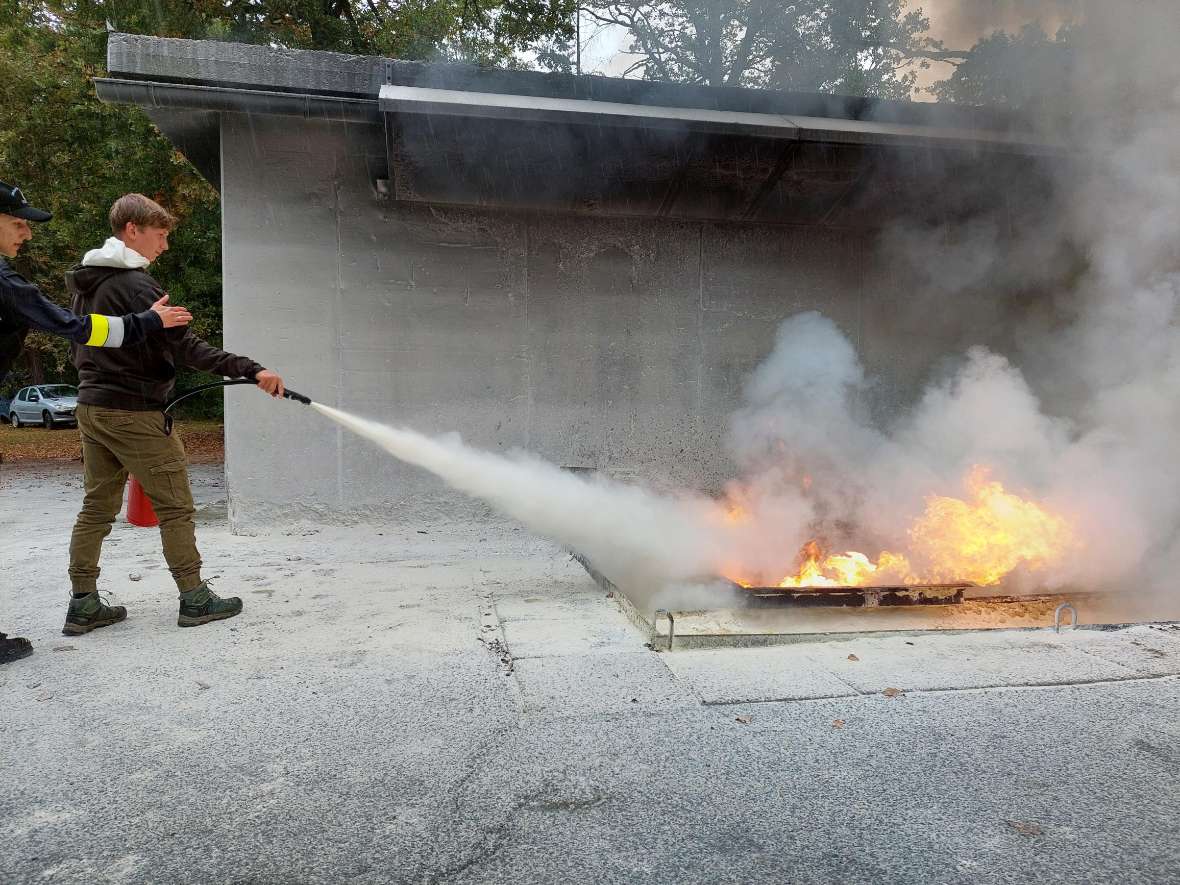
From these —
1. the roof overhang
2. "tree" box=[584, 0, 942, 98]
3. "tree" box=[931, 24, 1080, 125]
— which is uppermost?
"tree" box=[584, 0, 942, 98]

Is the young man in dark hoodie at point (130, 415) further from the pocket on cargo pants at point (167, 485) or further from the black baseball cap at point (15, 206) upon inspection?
the black baseball cap at point (15, 206)

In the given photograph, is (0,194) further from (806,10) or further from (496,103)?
(806,10)

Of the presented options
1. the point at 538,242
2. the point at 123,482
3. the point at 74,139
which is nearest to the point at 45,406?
the point at 74,139

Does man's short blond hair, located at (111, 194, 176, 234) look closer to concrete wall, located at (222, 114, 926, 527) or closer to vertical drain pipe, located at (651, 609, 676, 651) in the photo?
concrete wall, located at (222, 114, 926, 527)

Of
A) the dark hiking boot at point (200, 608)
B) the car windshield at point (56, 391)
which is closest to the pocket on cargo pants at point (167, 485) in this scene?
the dark hiking boot at point (200, 608)

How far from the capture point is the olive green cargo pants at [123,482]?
3.67 m

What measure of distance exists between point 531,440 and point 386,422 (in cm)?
Answer: 124

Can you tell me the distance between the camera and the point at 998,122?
5641 mm

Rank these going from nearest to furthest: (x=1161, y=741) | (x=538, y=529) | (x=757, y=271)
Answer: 1. (x=1161, y=741)
2. (x=538, y=529)
3. (x=757, y=271)

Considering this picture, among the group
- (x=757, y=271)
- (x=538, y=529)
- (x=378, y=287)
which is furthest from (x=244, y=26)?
(x=538, y=529)

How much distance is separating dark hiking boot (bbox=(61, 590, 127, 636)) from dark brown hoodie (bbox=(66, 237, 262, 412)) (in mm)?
1023

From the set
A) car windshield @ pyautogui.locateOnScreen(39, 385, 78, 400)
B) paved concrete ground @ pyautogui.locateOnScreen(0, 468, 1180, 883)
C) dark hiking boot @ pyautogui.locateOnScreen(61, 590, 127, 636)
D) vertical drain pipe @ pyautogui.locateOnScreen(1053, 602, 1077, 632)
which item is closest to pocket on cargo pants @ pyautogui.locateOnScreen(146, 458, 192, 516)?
dark hiking boot @ pyautogui.locateOnScreen(61, 590, 127, 636)

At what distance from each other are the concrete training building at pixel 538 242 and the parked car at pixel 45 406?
20004 mm

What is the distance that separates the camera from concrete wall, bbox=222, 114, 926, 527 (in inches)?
235
